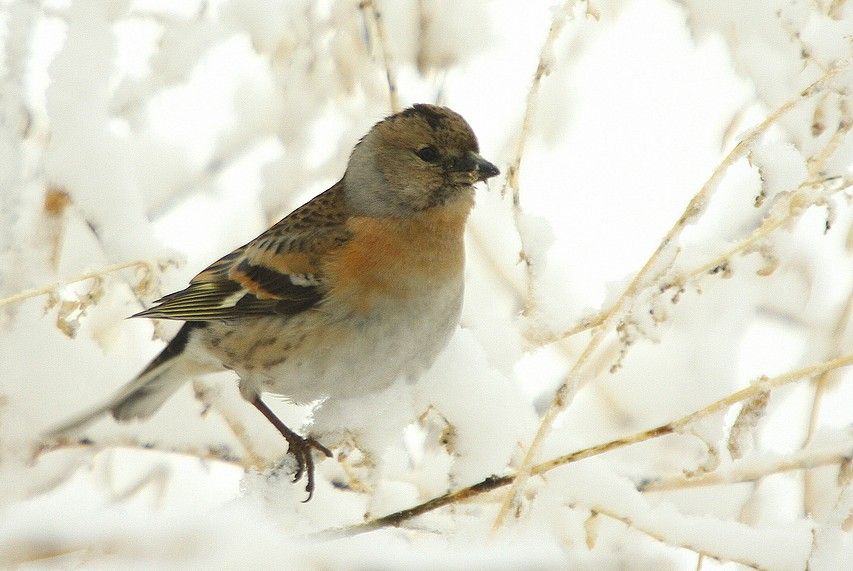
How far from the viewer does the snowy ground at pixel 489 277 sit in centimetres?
195

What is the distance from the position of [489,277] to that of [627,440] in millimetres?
2047

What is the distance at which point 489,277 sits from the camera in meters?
3.84

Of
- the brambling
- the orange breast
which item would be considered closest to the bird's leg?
the brambling

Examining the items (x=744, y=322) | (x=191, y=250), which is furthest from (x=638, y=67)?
(x=191, y=250)

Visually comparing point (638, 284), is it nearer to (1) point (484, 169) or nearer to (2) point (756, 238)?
(2) point (756, 238)

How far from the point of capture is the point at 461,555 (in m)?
0.78

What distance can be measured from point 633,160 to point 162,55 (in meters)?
2.44

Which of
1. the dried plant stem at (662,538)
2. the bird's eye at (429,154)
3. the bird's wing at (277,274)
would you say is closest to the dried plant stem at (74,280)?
the bird's wing at (277,274)

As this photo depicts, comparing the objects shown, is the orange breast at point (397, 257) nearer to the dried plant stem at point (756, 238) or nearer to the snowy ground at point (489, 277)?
the snowy ground at point (489, 277)

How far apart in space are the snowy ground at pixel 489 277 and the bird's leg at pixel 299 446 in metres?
0.05

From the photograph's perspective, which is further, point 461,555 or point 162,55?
point 162,55

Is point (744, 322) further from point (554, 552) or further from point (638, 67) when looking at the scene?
point (554, 552)

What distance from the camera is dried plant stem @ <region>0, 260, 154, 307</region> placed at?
2.21 m

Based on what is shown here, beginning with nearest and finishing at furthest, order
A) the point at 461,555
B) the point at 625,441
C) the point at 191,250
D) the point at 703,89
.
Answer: the point at 461,555 → the point at 625,441 → the point at 191,250 → the point at 703,89
